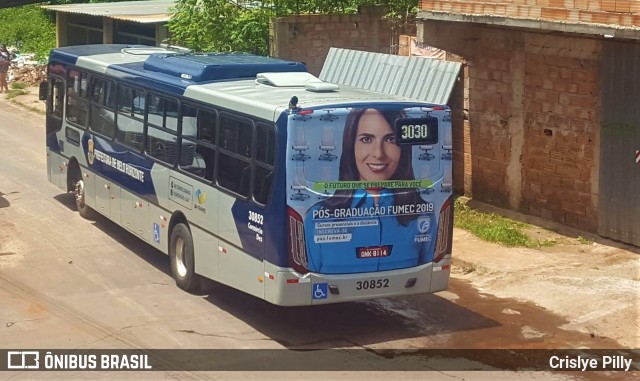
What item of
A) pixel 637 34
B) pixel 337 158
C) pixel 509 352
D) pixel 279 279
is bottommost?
pixel 509 352

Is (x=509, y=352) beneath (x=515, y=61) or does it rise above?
beneath

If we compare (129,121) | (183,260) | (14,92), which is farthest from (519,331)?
(14,92)

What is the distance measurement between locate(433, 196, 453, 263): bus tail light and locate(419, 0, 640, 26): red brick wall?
3963mm

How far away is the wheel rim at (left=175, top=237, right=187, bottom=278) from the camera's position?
14242 mm

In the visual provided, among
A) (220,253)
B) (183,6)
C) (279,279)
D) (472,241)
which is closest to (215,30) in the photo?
(183,6)

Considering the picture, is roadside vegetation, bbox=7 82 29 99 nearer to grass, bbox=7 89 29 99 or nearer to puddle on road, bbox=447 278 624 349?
grass, bbox=7 89 29 99

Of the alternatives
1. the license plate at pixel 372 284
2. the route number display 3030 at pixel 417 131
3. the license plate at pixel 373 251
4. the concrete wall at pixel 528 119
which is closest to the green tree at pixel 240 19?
the concrete wall at pixel 528 119

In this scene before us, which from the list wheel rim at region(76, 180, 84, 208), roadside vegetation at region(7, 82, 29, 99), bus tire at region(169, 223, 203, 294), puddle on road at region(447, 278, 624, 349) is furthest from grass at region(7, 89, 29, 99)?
puddle on road at region(447, 278, 624, 349)

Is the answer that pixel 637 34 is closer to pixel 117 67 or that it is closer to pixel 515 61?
pixel 515 61

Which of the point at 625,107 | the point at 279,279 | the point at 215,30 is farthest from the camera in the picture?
the point at 215,30

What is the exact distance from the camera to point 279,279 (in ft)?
38.4

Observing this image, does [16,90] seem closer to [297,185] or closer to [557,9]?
[557,9]

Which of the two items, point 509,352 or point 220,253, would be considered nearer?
point 509,352

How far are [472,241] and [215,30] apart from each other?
369 inches
